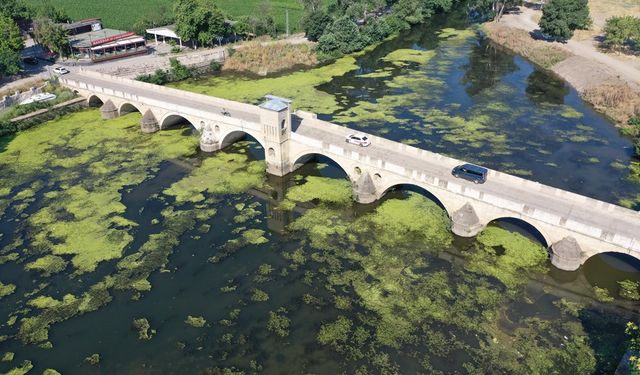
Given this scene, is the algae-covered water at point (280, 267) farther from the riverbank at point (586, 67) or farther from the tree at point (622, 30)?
the tree at point (622, 30)

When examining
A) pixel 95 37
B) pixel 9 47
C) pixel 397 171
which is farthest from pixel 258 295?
pixel 95 37

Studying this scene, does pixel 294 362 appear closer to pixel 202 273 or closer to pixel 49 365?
pixel 202 273

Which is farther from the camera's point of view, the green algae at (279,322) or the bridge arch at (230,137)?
the bridge arch at (230,137)

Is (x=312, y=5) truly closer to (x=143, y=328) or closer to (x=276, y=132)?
(x=276, y=132)

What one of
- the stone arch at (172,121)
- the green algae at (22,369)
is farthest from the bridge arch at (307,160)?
the green algae at (22,369)

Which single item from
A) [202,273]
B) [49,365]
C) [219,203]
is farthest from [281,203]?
[49,365]

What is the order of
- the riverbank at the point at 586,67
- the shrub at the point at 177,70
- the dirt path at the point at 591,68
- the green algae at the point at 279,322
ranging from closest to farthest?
the green algae at the point at 279,322 → the riverbank at the point at 586,67 → the dirt path at the point at 591,68 → the shrub at the point at 177,70
